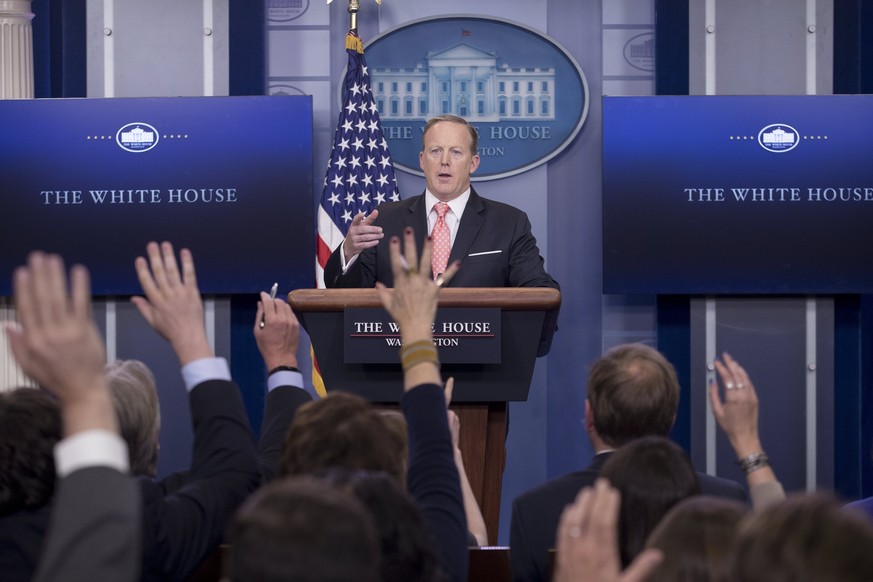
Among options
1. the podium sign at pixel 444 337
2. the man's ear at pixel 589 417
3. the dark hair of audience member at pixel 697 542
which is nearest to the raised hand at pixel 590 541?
the dark hair of audience member at pixel 697 542

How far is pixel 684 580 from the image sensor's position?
1194 millimetres

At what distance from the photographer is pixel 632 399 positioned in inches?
87.8

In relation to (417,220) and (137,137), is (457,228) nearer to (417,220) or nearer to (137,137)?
(417,220)

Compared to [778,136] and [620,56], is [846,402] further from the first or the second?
[620,56]

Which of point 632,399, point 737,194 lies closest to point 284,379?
point 632,399

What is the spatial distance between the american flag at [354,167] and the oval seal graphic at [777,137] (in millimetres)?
1832

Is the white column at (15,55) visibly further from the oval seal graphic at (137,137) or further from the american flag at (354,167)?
the american flag at (354,167)

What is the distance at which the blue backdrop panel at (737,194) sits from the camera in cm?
547

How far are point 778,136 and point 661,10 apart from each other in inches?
34.9

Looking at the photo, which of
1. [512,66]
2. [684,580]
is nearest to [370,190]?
[512,66]

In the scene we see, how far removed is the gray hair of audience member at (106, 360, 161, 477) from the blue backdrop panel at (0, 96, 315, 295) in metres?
3.23

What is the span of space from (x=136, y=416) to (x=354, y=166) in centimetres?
327

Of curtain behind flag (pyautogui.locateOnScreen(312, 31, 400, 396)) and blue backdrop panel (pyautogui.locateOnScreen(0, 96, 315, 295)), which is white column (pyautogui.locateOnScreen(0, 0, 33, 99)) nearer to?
blue backdrop panel (pyautogui.locateOnScreen(0, 96, 315, 295))

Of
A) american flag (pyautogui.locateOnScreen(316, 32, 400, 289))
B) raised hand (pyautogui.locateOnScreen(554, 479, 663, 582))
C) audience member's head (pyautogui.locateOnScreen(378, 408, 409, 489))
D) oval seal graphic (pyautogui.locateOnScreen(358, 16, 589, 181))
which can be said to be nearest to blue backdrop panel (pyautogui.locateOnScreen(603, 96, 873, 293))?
oval seal graphic (pyautogui.locateOnScreen(358, 16, 589, 181))
